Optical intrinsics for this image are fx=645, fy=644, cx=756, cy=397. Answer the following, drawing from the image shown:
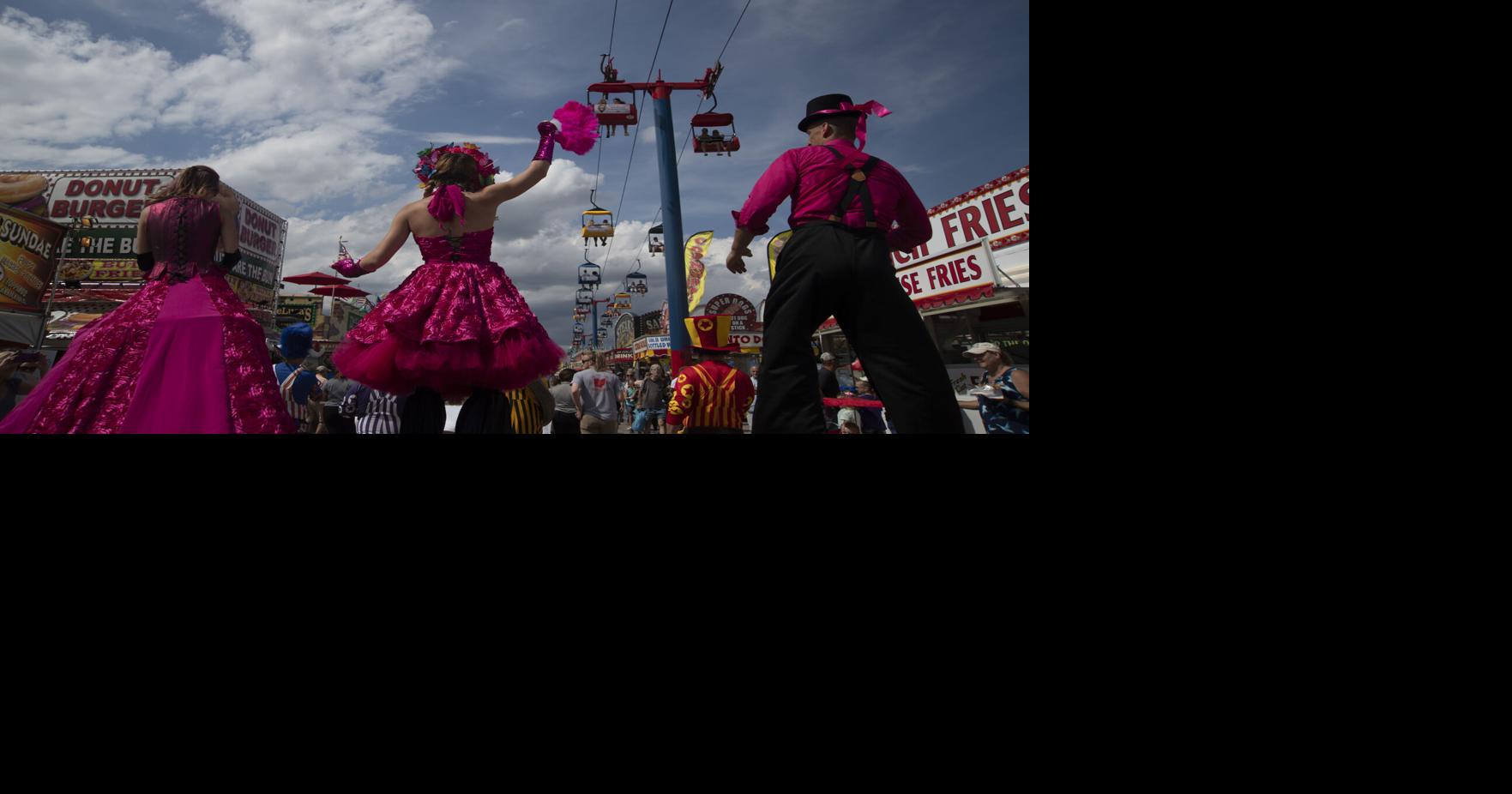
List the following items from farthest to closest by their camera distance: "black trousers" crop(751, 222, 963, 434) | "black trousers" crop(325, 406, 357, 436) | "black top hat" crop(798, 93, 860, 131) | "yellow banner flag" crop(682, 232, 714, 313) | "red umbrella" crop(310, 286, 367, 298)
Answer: "yellow banner flag" crop(682, 232, 714, 313) < "black trousers" crop(325, 406, 357, 436) < "red umbrella" crop(310, 286, 367, 298) < "black top hat" crop(798, 93, 860, 131) < "black trousers" crop(751, 222, 963, 434)

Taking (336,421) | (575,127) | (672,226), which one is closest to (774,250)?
(672,226)

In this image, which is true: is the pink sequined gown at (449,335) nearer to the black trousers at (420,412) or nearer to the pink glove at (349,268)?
the black trousers at (420,412)

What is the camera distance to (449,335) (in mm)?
2096

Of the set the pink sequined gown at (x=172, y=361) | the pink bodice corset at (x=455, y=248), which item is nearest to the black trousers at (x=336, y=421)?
the pink sequined gown at (x=172, y=361)

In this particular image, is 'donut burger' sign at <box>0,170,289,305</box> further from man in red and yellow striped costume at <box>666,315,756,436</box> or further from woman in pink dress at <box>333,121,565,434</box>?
man in red and yellow striped costume at <box>666,315,756,436</box>

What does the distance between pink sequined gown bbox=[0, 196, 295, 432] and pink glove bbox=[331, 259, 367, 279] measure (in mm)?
396

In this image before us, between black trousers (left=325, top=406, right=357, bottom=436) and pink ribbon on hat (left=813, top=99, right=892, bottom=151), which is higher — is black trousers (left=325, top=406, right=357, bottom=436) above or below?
below

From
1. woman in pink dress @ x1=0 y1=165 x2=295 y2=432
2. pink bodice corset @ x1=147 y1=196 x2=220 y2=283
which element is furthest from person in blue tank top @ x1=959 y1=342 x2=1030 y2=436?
pink bodice corset @ x1=147 y1=196 x2=220 y2=283

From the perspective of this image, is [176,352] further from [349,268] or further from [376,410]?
[376,410]

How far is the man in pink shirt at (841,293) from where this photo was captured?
6.27 feet

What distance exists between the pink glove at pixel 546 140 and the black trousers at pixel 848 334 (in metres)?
0.93

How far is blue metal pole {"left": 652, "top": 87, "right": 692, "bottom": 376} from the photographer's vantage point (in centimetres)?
210

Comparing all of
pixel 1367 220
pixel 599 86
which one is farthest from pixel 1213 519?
pixel 599 86

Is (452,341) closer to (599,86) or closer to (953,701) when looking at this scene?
(599,86)
